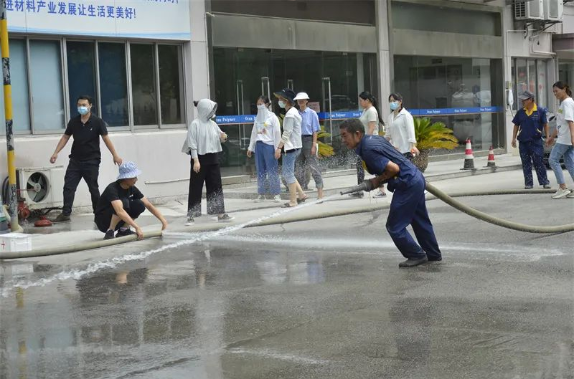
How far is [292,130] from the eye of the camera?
589 inches

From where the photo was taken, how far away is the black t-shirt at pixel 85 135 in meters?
13.8

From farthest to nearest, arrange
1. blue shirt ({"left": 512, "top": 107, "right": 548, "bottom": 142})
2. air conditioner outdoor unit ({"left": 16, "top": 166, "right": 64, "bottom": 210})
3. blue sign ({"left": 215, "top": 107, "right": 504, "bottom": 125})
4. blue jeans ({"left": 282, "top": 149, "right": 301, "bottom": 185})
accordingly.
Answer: blue sign ({"left": 215, "top": 107, "right": 504, "bottom": 125}), blue shirt ({"left": 512, "top": 107, "right": 548, "bottom": 142}), blue jeans ({"left": 282, "top": 149, "right": 301, "bottom": 185}), air conditioner outdoor unit ({"left": 16, "top": 166, "right": 64, "bottom": 210})

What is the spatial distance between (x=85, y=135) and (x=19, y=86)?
6.71 feet

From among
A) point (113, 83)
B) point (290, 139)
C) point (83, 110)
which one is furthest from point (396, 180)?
point (113, 83)

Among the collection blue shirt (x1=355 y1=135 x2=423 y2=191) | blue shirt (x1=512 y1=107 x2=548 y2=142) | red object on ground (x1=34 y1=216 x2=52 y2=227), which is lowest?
red object on ground (x1=34 y1=216 x2=52 y2=227)

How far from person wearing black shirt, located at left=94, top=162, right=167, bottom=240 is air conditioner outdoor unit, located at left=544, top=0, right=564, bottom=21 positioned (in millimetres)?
19864

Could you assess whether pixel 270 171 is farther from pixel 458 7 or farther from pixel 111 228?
pixel 458 7

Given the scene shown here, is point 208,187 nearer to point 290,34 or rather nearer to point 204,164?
point 204,164

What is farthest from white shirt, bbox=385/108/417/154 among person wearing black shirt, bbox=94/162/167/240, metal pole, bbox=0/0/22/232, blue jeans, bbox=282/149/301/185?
metal pole, bbox=0/0/22/232

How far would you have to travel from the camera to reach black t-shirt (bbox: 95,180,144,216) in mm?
11172

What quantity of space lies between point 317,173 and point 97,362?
9.93 metres

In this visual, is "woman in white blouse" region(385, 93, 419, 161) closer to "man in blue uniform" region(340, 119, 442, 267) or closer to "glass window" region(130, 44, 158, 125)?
"glass window" region(130, 44, 158, 125)

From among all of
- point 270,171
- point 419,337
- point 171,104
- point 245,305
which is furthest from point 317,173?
point 419,337

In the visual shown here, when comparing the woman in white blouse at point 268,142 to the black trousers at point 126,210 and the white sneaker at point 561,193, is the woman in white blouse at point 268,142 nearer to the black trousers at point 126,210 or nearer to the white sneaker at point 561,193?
the black trousers at point 126,210
